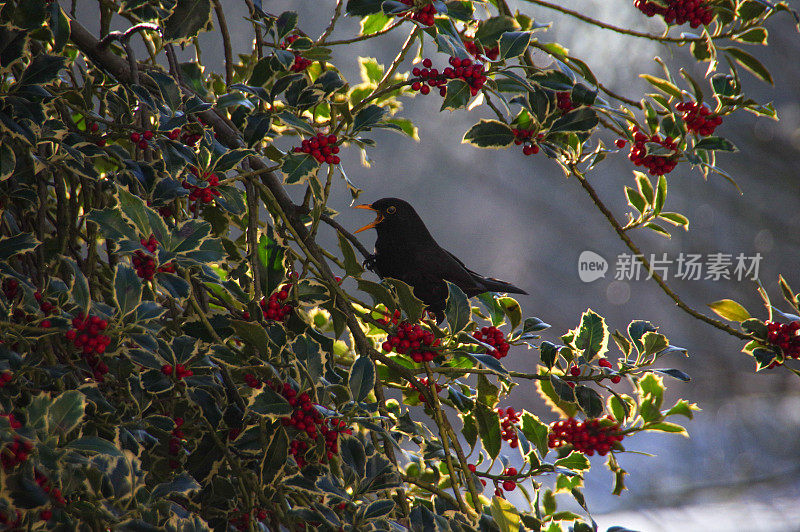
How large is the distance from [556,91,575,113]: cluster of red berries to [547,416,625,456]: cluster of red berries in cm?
34

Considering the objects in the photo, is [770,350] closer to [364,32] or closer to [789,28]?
[364,32]

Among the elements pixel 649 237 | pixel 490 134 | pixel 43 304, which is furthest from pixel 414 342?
pixel 649 237

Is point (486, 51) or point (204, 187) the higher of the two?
point (486, 51)

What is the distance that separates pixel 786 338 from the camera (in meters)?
0.66

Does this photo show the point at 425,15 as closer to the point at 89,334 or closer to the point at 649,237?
the point at 89,334

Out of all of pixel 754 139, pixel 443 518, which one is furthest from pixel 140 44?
pixel 754 139

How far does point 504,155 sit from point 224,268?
69.1 inches

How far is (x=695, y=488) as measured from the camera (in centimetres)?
226

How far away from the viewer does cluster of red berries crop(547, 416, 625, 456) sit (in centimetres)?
68

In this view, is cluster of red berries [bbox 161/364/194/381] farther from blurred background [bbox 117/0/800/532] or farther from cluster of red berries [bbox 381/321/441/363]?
blurred background [bbox 117/0/800/532]

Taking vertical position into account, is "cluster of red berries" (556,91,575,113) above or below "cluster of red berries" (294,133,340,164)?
above

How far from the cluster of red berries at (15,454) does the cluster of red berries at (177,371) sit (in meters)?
0.16

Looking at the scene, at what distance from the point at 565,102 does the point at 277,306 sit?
348 millimetres

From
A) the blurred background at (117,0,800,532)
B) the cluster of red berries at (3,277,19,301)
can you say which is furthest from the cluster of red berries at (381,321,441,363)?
the blurred background at (117,0,800,532)
